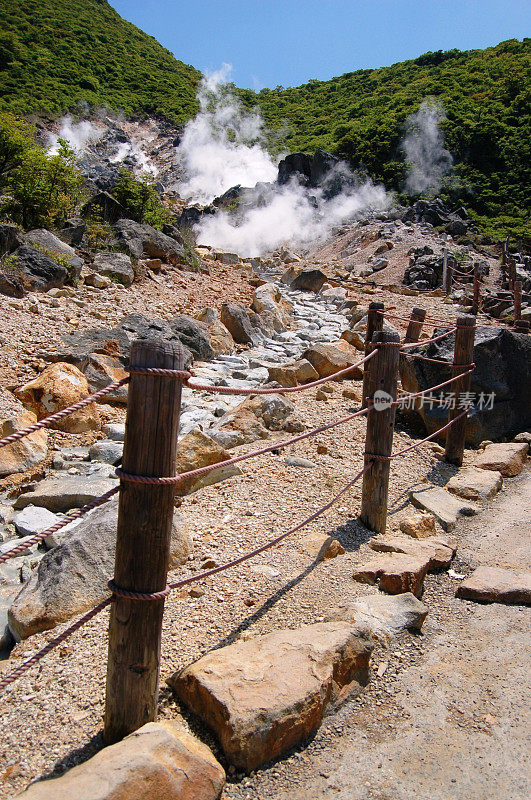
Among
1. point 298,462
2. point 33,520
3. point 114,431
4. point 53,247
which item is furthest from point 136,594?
point 53,247

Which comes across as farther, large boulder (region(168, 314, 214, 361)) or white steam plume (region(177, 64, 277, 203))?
white steam plume (region(177, 64, 277, 203))

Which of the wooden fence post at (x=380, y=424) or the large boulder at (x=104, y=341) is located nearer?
the wooden fence post at (x=380, y=424)

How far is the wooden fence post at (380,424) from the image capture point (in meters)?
3.91

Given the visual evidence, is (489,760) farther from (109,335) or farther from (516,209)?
(516,209)

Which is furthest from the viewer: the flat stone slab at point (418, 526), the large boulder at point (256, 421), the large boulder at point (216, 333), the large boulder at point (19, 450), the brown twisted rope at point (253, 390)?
the large boulder at point (216, 333)

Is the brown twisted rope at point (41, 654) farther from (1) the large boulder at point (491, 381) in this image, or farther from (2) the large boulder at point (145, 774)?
(1) the large boulder at point (491, 381)

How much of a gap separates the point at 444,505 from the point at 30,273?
670 cm

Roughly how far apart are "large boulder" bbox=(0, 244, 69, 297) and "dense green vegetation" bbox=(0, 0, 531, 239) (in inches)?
774

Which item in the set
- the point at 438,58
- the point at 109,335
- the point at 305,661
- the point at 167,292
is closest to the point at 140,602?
the point at 305,661

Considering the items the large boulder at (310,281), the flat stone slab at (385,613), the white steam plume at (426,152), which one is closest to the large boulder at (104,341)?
the flat stone slab at (385,613)

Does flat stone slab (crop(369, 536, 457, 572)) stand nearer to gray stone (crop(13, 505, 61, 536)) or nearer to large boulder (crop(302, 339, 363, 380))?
gray stone (crop(13, 505, 61, 536))

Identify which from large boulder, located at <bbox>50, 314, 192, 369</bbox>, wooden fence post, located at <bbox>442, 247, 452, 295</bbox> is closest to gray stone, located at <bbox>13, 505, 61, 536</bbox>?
large boulder, located at <bbox>50, 314, 192, 369</bbox>

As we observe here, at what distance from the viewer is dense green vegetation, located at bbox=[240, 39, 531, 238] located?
28.6m

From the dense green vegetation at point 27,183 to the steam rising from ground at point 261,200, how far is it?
15.1m
